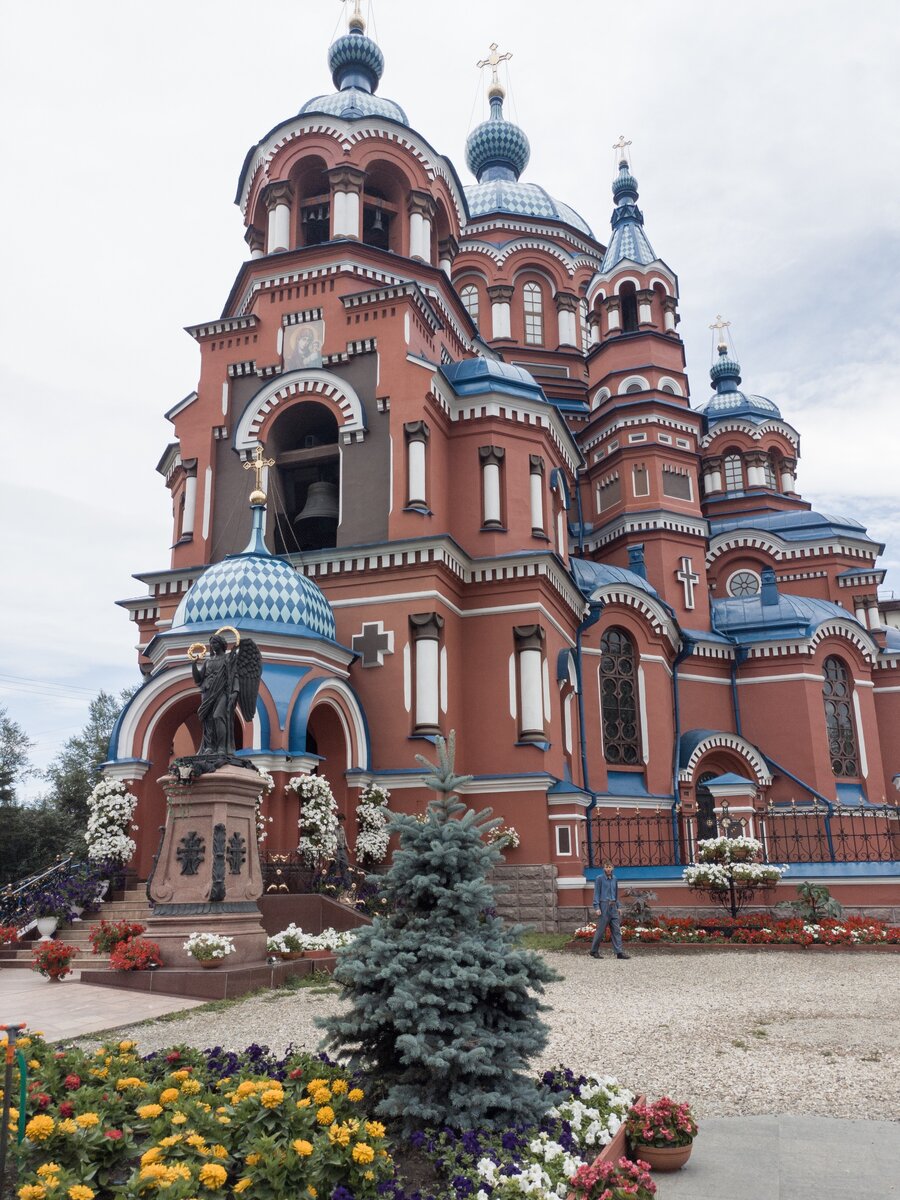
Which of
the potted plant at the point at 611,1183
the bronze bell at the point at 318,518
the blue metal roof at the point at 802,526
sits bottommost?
the potted plant at the point at 611,1183

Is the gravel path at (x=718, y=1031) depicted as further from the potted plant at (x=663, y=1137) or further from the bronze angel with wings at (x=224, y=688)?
the bronze angel with wings at (x=224, y=688)

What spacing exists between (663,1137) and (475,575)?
13.6m

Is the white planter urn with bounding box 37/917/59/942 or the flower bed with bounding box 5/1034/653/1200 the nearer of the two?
the flower bed with bounding box 5/1034/653/1200

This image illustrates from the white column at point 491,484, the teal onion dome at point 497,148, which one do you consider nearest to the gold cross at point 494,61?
the teal onion dome at point 497,148

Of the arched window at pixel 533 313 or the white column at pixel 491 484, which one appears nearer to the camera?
the white column at pixel 491 484

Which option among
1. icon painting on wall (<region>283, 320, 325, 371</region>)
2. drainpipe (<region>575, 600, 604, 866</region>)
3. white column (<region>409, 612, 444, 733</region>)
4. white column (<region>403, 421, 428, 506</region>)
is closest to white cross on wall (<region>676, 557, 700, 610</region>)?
drainpipe (<region>575, 600, 604, 866</region>)

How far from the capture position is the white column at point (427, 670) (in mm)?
16000

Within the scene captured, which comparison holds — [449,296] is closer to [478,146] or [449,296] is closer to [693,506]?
[693,506]

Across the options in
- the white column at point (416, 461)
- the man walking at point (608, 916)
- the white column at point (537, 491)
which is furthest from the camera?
the white column at point (537, 491)

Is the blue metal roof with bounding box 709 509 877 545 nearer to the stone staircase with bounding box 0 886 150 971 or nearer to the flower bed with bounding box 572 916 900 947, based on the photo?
the flower bed with bounding box 572 916 900 947

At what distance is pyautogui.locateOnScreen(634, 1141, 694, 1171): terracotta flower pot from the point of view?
4340 mm

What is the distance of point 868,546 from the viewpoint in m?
27.3

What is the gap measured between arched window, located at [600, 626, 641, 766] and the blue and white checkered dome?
23.9ft

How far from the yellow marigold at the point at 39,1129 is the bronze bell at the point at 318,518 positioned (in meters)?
15.2
